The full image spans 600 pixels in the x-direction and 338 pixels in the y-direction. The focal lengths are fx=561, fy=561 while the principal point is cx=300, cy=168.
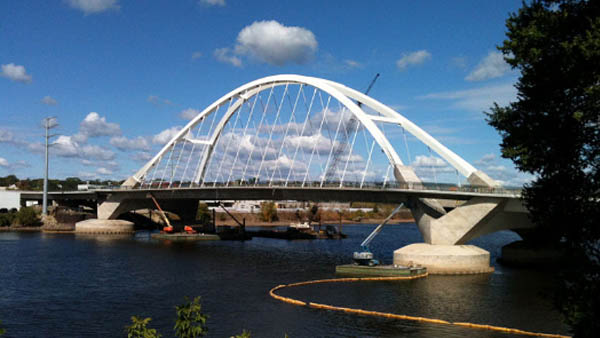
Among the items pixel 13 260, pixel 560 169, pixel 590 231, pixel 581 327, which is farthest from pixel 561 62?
pixel 13 260

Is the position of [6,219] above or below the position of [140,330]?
above

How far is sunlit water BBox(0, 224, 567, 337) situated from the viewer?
1377 inches

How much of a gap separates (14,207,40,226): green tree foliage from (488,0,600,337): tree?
129m

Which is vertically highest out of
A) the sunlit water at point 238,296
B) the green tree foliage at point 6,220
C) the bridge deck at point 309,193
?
the bridge deck at point 309,193

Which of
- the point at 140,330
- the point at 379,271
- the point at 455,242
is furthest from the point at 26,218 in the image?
the point at 140,330

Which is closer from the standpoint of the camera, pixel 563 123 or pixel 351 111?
pixel 563 123

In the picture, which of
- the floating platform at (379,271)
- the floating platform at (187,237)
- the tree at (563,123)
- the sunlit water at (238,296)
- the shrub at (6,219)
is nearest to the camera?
the tree at (563,123)

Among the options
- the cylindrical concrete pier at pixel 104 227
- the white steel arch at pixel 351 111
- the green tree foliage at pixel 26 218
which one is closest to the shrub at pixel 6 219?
the green tree foliage at pixel 26 218

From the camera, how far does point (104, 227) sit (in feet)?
394

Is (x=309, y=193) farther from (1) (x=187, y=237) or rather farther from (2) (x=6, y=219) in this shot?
(2) (x=6, y=219)

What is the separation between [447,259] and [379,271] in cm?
778

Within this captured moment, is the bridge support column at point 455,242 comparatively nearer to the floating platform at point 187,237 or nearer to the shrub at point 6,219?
the floating platform at point 187,237

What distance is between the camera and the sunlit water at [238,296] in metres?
35.0

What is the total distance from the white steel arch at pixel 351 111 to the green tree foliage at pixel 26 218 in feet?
128
